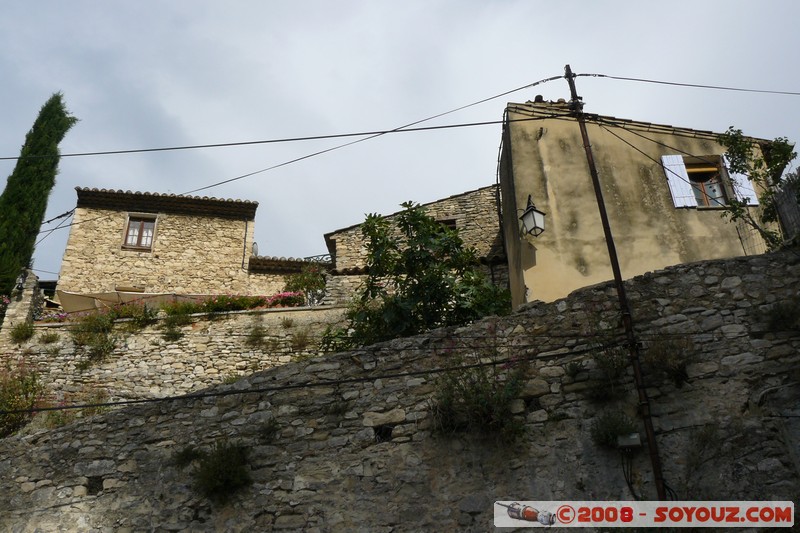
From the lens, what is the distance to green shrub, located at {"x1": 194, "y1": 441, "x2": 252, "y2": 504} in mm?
7109

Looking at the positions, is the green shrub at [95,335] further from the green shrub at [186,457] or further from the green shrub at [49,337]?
the green shrub at [186,457]

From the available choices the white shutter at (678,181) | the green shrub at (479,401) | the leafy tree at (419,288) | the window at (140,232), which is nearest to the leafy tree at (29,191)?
the window at (140,232)

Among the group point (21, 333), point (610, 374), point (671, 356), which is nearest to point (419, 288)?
point (610, 374)

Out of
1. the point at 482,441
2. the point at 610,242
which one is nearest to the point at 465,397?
the point at 482,441

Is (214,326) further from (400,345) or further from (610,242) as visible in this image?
(610,242)

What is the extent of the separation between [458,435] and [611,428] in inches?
59.1

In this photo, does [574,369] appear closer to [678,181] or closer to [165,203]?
[678,181]

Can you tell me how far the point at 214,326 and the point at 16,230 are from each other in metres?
7.29

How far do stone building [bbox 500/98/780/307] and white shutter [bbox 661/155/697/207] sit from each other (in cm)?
2

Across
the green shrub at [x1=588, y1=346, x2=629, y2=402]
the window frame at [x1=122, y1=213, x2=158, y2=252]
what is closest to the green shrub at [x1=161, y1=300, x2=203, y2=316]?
the window frame at [x1=122, y1=213, x2=158, y2=252]

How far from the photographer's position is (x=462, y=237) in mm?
17406

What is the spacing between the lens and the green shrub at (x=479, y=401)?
22.3 ft

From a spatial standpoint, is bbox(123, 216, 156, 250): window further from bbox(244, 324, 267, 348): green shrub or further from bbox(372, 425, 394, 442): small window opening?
bbox(372, 425, 394, 442): small window opening

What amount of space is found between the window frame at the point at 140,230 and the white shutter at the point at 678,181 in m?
14.1
